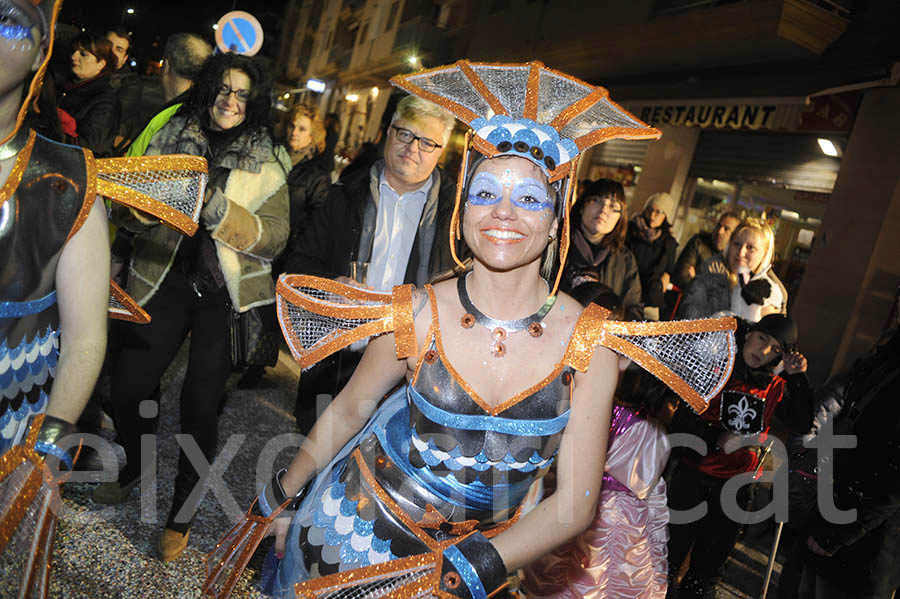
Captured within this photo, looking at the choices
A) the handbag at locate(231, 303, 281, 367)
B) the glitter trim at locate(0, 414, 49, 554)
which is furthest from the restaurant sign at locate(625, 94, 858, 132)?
the glitter trim at locate(0, 414, 49, 554)

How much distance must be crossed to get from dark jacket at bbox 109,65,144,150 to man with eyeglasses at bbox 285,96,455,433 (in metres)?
2.77

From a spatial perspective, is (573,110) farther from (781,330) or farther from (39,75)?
(781,330)

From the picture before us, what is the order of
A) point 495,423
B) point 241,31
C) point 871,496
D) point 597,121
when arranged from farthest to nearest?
point 241,31 < point 871,496 < point 597,121 < point 495,423

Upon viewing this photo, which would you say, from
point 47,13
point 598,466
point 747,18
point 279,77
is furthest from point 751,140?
point 279,77

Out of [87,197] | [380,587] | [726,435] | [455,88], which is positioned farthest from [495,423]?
[726,435]

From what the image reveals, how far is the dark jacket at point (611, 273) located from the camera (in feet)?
15.8

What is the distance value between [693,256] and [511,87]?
5327mm

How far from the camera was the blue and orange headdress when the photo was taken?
6.63ft

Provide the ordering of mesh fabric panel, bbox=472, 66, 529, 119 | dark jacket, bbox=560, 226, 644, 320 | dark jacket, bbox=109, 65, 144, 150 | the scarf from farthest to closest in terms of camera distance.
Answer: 1. the scarf
2. dark jacket, bbox=109, 65, 144, 150
3. dark jacket, bbox=560, 226, 644, 320
4. mesh fabric panel, bbox=472, 66, 529, 119

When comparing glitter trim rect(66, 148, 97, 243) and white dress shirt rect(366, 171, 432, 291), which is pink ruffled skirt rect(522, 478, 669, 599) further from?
glitter trim rect(66, 148, 97, 243)

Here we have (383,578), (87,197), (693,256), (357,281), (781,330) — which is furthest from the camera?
(693,256)

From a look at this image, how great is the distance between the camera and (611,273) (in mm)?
5125

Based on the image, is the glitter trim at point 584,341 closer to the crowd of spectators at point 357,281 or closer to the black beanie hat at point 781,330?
the crowd of spectators at point 357,281

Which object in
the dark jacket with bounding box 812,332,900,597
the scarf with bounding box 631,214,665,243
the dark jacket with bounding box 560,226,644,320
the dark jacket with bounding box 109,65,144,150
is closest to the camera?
the dark jacket with bounding box 812,332,900,597
